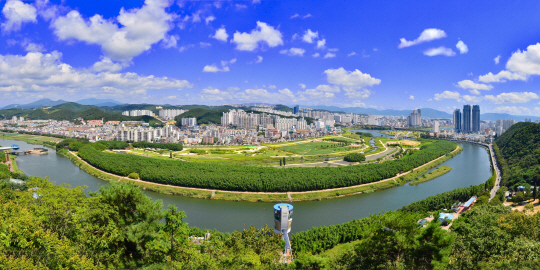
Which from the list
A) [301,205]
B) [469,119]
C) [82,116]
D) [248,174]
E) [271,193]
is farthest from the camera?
[82,116]

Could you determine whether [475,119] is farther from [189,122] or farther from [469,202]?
[189,122]

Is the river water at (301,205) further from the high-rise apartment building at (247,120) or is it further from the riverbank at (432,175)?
the high-rise apartment building at (247,120)

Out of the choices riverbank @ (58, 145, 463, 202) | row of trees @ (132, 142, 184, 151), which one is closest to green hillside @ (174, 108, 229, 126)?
row of trees @ (132, 142, 184, 151)

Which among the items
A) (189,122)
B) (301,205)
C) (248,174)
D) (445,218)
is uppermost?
(189,122)

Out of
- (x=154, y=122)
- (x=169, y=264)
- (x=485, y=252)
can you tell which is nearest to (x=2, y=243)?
(x=169, y=264)

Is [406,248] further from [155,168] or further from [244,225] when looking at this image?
[155,168]

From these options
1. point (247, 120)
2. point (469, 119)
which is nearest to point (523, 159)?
Result: point (247, 120)

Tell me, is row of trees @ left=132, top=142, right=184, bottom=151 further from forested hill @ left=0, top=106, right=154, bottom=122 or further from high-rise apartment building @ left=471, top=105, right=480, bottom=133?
high-rise apartment building @ left=471, top=105, right=480, bottom=133
